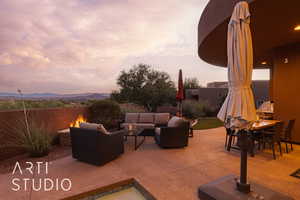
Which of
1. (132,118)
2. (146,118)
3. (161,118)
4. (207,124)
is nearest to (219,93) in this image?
(207,124)

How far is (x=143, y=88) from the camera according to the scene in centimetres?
970

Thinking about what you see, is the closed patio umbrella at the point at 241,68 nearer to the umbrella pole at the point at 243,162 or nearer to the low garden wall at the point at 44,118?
the umbrella pole at the point at 243,162

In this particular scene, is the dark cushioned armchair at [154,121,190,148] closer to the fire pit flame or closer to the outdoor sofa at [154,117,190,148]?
the outdoor sofa at [154,117,190,148]

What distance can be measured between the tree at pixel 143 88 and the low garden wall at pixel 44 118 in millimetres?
3849

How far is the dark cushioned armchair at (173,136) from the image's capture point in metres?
4.14

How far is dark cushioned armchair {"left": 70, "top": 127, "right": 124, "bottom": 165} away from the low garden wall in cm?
195

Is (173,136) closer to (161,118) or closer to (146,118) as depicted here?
(161,118)

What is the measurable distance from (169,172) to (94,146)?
5.42ft

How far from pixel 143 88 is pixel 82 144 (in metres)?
6.74

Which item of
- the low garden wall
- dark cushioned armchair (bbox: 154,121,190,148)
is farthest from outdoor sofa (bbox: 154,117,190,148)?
the low garden wall

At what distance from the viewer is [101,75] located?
9188 mm

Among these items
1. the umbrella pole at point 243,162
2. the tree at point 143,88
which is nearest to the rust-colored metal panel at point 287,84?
the umbrella pole at point 243,162

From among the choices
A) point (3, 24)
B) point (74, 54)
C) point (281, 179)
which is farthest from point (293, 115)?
point (3, 24)

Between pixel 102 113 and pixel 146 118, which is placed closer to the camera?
pixel 146 118
